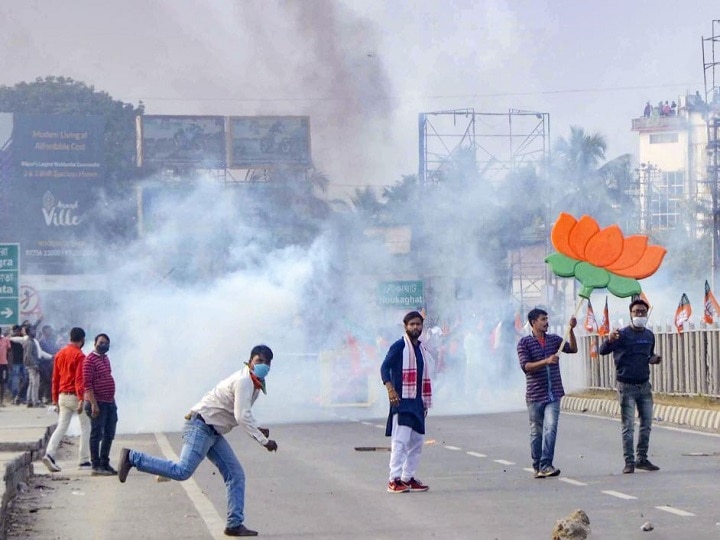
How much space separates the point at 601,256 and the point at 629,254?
29 centimetres

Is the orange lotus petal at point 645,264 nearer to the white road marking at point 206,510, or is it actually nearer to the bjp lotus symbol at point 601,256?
the bjp lotus symbol at point 601,256

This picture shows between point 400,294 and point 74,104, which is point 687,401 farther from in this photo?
point 74,104

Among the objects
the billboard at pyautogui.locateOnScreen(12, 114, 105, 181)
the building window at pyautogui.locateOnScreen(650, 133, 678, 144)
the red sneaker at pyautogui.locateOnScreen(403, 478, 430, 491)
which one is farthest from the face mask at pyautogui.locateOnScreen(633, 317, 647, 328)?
the building window at pyautogui.locateOnScreen(650, 133, 678, 144)

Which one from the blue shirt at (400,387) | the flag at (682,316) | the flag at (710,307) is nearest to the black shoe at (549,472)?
the blue shirt at (400,387)

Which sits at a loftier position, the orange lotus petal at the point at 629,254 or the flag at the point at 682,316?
the orange lotus petal at the point at 629,254

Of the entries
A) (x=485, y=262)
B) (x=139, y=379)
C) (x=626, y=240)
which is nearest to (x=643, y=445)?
(x=626, y=240)

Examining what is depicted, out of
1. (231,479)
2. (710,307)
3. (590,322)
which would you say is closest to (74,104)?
(590,322)

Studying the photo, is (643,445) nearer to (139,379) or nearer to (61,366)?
(61,366)

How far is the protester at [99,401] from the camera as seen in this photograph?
1744 cm

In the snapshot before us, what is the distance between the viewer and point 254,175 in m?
67.5

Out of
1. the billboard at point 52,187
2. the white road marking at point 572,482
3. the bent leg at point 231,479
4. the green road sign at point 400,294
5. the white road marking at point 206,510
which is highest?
the billboard at point 52,187

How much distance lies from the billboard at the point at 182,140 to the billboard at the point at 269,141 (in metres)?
0.71

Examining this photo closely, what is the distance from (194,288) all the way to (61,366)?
1242cm

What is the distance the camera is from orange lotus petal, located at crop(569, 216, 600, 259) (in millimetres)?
15188
